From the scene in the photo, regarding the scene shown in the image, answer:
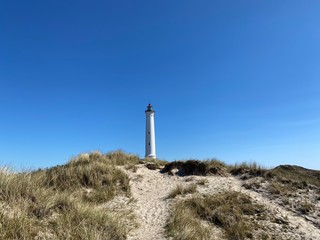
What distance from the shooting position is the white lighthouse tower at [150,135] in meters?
31.8

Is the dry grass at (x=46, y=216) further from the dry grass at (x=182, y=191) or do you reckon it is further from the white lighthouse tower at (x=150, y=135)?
the white lighthouse tower at (x=150, y=135)

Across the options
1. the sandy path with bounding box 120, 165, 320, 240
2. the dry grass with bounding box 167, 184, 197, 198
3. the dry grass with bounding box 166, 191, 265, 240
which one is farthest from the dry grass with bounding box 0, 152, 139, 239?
the dry grass with bounding box 167, 184, 197, 198

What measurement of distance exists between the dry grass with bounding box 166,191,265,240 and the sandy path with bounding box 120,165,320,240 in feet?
1.70

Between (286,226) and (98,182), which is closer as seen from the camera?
(286,226)

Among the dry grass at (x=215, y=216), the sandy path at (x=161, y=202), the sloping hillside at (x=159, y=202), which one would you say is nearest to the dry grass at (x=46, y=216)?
the sloping hillside at (x=159, y=202)

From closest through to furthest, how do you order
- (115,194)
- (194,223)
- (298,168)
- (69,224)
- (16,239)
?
(16,239) < (69,224) < (194,223) < (115,194) < (298,168)

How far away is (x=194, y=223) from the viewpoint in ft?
34.9

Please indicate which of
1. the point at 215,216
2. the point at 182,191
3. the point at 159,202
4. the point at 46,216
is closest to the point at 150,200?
the point at 159,202

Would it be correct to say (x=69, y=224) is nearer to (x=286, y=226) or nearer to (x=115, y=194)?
(x=115, y=194)

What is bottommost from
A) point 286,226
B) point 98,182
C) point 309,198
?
point 286,226

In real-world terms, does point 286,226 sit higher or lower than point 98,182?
lower

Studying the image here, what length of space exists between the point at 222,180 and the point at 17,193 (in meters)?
11.4

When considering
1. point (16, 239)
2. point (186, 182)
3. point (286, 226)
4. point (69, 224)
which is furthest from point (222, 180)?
point (16, 239)

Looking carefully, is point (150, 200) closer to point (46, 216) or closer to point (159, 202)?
point (159, 202)
